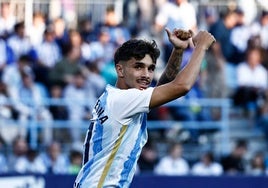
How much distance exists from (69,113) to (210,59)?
2.53 meters

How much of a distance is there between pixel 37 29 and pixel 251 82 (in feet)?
11.4

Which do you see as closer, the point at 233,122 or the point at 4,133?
the point at 4,133

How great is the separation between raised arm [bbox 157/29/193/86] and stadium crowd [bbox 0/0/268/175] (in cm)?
582

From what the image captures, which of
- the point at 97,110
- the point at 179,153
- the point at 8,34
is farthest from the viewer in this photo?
the point at 8,34

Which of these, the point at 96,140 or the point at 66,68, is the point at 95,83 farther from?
the point at 96,140

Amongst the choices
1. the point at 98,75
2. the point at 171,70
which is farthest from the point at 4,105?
the point at 171,70

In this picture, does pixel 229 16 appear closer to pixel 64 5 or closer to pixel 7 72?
pixel 64 5

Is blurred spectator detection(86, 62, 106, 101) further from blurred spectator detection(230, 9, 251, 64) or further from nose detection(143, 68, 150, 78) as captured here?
nose detection(143, 68, 150, 78)

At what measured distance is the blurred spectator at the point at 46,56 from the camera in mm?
15867

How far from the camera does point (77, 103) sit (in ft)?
50.8

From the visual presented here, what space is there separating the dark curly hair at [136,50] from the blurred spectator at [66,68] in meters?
8.10

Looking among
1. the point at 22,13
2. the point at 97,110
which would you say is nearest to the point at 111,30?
the point at 22,13

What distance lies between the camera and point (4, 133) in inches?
599

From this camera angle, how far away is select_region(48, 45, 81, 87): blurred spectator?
15.7 m
